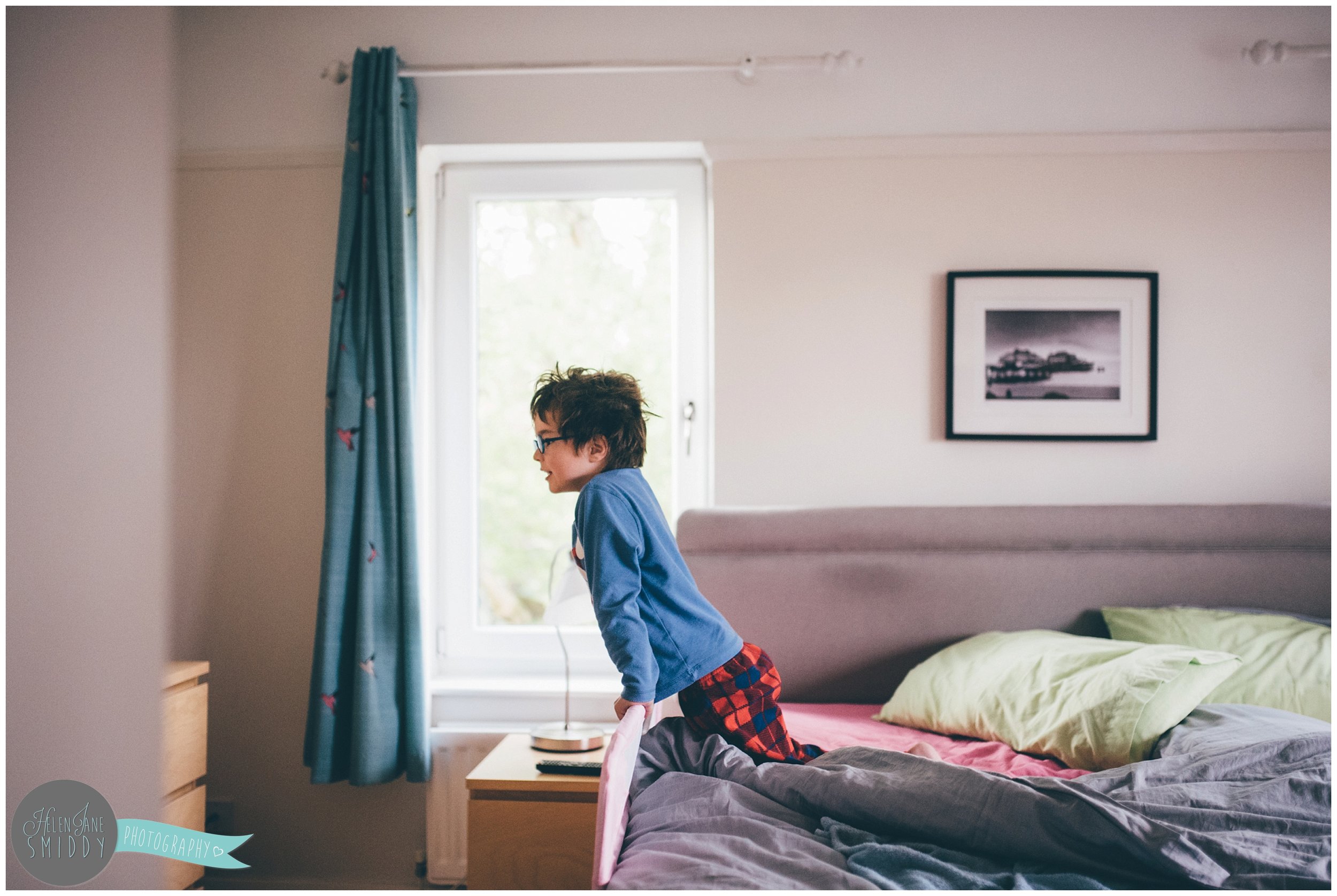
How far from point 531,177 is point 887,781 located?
1.97 m

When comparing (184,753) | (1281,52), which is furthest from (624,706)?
(1281,52)

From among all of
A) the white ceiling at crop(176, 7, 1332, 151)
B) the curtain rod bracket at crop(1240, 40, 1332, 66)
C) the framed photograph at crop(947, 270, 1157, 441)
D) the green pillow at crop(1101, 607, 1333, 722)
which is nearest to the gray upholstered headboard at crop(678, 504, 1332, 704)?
the green pillow at crop(1101, 607, 1333, 722)

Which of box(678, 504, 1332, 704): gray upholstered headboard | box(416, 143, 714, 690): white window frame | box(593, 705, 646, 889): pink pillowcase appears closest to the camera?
box(593, 705, 646, 889): pink pillowcase

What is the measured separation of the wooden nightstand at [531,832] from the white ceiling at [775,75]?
66.6 inches

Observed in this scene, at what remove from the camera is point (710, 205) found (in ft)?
7.61

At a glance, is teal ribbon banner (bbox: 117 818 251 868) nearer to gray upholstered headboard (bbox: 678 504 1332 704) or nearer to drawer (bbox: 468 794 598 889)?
drawer (bbox: 468 794 598 889)

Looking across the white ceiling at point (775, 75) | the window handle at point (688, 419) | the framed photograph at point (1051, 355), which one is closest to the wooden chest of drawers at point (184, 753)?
the window handle at point (688, 419)

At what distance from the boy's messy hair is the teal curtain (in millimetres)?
772

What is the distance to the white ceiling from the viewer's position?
2234 mm

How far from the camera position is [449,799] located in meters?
2.21

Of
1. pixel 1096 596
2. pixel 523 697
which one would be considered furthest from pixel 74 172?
pixel 1096 596

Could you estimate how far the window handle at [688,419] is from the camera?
236cm

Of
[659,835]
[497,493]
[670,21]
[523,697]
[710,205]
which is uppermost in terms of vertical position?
[670,21]

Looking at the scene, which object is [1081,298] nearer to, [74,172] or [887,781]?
[887,781]
